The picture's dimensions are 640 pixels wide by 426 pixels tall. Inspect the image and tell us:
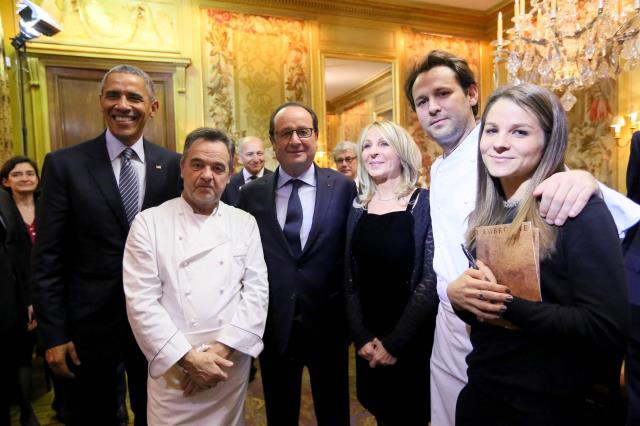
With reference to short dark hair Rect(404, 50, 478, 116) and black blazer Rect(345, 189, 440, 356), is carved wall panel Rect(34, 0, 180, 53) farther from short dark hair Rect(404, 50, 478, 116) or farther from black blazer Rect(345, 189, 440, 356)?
black blazer Rect(345, 189, 440, 356)

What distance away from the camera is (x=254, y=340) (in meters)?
1.63

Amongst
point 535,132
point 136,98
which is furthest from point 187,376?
point 535,132

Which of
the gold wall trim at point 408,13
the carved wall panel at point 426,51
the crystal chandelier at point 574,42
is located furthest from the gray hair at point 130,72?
the carved wall panel at point 426,51

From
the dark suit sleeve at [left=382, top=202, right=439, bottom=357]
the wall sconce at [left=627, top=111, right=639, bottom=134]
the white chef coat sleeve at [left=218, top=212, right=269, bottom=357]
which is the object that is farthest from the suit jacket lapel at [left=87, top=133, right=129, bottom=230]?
the wall sconce at [left=627, top=111, right=639, bottom=134]

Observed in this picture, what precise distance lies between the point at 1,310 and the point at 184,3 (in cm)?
473

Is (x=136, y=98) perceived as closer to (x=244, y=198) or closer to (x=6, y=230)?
(x=244, y=198)

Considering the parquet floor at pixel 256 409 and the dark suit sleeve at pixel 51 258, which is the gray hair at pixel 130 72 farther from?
the parquet floor at pixel 256 409

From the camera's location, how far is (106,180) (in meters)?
1.67

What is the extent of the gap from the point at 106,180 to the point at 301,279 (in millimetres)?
920

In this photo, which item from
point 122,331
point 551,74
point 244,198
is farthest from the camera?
point 551,74

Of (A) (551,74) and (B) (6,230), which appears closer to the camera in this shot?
(B) (6,230)

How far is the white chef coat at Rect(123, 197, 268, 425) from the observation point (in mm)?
1510

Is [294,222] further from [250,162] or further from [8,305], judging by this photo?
[250,162]

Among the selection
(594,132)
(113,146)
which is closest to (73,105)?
(113,146)
